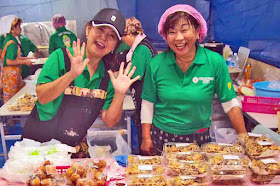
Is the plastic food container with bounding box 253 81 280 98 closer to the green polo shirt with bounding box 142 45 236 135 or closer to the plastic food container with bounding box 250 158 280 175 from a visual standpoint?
the green polo shirt with bounding box 142 45 236 135

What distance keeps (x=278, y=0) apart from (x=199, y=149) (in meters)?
1.93

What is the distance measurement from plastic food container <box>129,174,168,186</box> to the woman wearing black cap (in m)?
0.63

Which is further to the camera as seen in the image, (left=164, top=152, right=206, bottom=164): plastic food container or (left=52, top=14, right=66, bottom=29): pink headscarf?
(left=52, top=14, right=66, bottom=29): pink headscarf

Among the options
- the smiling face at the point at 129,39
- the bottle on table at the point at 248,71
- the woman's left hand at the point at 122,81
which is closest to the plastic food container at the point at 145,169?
the woman's left hand at the point at 122,81

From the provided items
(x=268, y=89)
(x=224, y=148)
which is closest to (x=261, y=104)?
(x=268, y=89)

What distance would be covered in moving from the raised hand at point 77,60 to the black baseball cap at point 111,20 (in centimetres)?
18

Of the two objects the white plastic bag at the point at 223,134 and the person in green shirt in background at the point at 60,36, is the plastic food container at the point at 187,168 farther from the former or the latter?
the white plastic bag at the point at 223,134

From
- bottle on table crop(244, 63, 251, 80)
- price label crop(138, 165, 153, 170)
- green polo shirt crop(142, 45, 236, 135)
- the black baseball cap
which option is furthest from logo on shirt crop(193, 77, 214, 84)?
bottle on table crop(244, 63, 251, 80)

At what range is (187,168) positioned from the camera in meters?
1.52

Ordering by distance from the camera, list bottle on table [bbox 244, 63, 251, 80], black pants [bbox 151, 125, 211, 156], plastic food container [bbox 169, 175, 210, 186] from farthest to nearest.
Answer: bottle on table [bbox 244, 63, 251, 80]
black pants [bbox 151, 125, 211, 156]
plastic food container [bbox 169, 175, 210, 186]

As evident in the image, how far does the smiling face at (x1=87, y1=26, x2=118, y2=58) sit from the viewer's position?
1.97 m

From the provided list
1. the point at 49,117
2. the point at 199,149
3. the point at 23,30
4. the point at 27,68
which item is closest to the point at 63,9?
the point at 23,30

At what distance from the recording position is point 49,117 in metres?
2.20

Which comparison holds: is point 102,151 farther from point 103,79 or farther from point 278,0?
point 278,0
